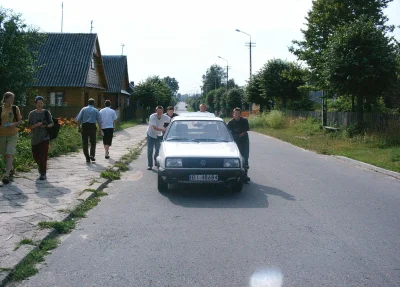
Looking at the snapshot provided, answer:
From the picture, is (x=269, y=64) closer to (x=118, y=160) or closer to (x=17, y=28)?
(x=17, y=28)

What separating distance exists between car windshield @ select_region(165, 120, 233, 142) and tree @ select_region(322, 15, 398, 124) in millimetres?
11874

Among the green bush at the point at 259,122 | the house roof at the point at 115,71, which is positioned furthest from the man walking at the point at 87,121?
the house roof at the point at 115,71

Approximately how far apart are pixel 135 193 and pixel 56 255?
3.85 metres

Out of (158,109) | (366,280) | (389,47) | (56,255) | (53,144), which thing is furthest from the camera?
(389,47)

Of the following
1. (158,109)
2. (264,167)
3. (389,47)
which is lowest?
(264,167)

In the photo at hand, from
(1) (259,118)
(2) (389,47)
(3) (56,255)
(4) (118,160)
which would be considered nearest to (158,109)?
(4) (118,160)

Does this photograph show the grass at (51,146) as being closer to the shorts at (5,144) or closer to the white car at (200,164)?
the shorts at (5,144)

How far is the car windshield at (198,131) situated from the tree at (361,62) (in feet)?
39.0

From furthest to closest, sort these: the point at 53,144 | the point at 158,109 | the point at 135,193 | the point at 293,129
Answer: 1. the point at 293,129
2. the point at 53,144
3. the point at 158,109
4. the point at 135,193

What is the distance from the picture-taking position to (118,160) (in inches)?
548

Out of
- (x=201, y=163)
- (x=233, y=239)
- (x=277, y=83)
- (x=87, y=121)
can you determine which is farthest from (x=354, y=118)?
(x=233, y=239)

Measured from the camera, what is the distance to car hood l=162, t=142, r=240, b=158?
861cm

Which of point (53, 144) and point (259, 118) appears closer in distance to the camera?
point (53, 144)

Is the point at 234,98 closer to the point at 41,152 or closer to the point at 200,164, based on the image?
the point at 41,152
